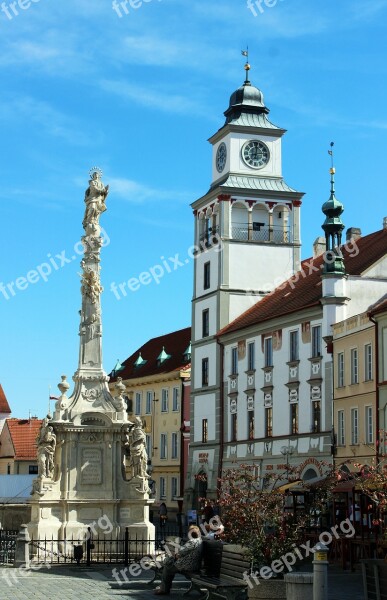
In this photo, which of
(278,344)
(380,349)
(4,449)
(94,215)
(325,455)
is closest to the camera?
(94,215)

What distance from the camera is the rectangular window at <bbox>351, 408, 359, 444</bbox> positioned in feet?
137

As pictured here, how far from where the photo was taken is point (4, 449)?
82.1m

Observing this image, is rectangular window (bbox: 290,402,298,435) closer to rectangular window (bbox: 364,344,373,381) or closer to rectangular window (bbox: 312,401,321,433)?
rectangular window (bbox: 312,401,321,433)

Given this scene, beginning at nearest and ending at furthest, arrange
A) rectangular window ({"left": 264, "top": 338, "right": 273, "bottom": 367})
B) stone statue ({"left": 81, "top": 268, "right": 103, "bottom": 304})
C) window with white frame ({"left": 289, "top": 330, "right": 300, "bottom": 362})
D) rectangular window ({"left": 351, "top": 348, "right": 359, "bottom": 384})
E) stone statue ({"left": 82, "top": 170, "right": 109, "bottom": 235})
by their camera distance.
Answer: stone statue ({"left": 81, "top": 268, "right": 103, "bottom": 304}) → stone statue ({"left": 82, "top": 170, "right": 109, "bottom": 235}) → rectangular window ({"left": 351, "top": 348, "right": 359, "bottom": 384}) → window with white frame ({"left": 289, "top": 330, "right": 300, "bottom": 362}) → rectangular window ({"left": 264, "top": 338, "right": 273, "bottom": 367})

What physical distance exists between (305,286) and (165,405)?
2072 centimetres

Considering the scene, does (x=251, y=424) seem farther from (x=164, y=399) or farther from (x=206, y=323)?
(x=164, y=399)

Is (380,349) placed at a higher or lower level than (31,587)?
higher

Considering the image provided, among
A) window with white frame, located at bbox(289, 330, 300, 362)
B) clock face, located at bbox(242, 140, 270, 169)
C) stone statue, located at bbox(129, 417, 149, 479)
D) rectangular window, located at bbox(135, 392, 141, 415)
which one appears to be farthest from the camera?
rectangular window, located at bbox(135, 392, 141, 415)

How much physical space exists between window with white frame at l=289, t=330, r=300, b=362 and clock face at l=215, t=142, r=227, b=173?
15.7 m

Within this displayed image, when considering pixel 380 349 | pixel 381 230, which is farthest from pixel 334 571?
pixel 381 230

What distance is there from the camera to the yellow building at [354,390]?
4016 cm

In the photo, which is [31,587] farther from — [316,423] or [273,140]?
[273,140]

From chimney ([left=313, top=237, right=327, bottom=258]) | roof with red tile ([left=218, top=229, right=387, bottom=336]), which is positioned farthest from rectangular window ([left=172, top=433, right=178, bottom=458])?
chimney ([left=313, top=237, right=327, bottom=258])

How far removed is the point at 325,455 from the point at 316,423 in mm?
1978
